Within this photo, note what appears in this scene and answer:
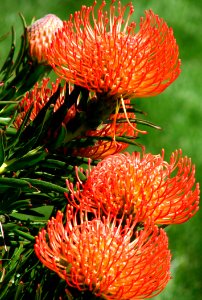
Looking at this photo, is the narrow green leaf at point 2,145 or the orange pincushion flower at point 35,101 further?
the orange pincushion flower at point 35,101

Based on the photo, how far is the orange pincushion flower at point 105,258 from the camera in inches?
30.0

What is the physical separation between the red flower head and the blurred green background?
5.48 feet

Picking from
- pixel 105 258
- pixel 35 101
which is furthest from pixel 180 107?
pixel 105 258

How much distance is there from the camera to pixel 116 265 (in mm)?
772

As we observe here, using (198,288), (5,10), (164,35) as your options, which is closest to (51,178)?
(164,35)

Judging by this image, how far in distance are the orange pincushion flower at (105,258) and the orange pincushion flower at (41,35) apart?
0.92ft

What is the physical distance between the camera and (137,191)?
0.86 meters

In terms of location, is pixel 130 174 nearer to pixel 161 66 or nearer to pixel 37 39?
pixel 161 66

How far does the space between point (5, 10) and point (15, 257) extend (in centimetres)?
248

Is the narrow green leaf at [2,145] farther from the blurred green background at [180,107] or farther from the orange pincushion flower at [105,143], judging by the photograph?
the blurred green background at [180,107]

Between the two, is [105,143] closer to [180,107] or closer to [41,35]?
[41,35]

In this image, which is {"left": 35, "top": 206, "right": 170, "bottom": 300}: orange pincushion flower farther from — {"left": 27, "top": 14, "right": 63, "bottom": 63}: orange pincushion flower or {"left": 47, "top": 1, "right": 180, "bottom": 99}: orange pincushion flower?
{"left": 27, "top": 14, "right": 63, "bottom": 63}: orange pincushion flower

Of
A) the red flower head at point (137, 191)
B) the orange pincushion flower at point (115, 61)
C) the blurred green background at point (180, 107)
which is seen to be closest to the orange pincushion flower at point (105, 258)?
the red flower head at point (137, 191)

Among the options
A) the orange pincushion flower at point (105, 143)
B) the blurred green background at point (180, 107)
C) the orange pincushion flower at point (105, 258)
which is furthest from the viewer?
the blurred green background at point (180, 107)
